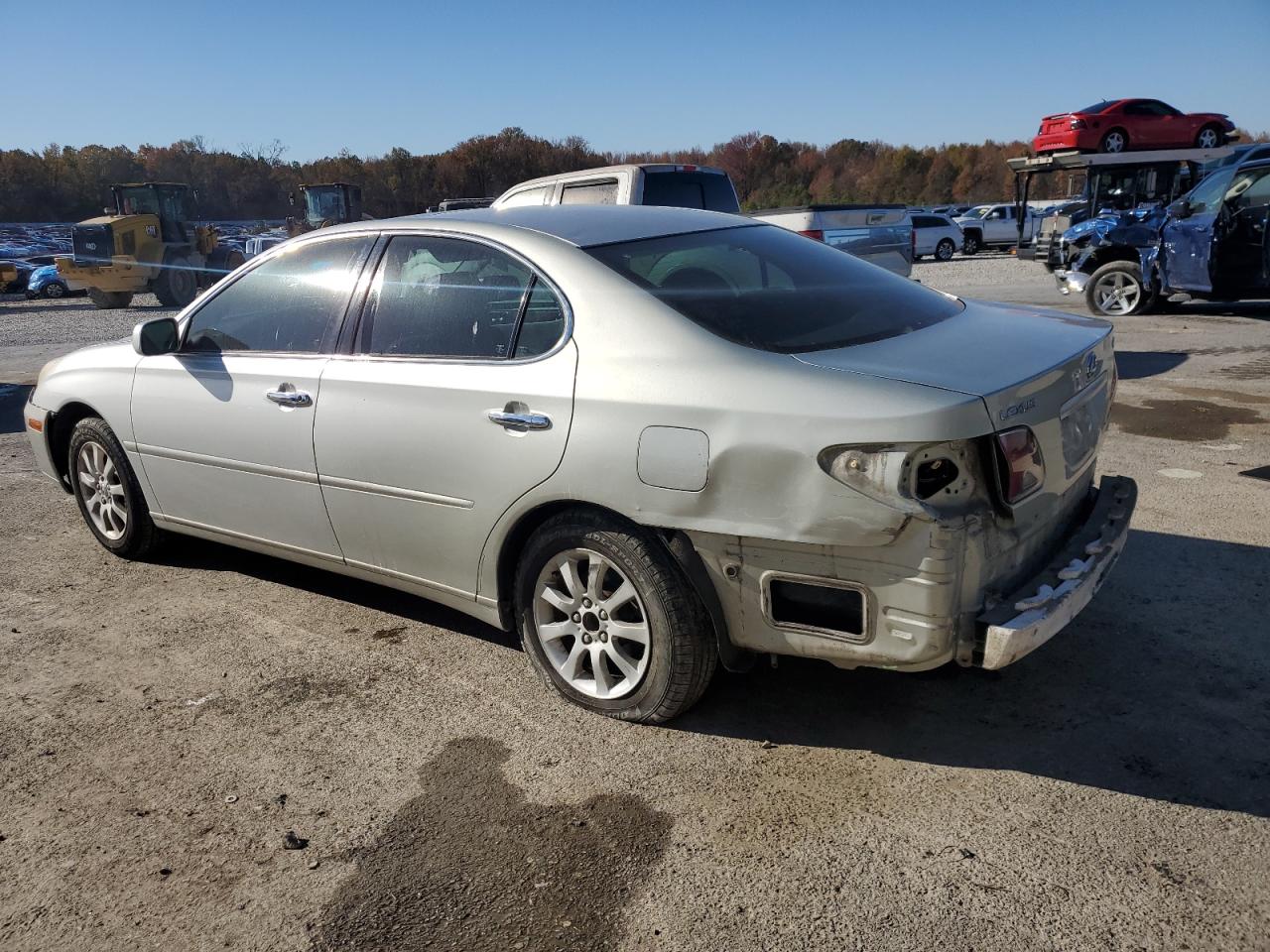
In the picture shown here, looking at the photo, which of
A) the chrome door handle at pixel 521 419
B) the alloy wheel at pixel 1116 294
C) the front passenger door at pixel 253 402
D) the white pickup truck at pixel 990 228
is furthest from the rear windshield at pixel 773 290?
the white pickup truck at pixel 990 228

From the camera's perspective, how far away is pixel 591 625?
3.30 metres

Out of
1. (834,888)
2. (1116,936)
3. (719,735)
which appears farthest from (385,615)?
(1116,936)

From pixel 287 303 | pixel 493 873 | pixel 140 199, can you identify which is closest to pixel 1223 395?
pixel 287 303

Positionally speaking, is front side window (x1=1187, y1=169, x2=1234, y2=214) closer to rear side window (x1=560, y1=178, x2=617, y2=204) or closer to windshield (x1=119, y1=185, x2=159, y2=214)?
rear side window (x1=560, y1=178, x2=617, y2=204)

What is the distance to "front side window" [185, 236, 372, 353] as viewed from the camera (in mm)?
3988

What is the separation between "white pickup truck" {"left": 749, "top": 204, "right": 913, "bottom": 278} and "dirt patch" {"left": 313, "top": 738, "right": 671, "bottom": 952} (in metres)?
6.97

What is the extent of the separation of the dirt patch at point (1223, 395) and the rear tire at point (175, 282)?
23610 mm

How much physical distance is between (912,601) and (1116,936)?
88cm

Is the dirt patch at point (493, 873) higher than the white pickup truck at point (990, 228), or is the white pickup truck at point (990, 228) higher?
the white pickup truck at point (990, 228)

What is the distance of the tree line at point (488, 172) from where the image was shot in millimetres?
57219

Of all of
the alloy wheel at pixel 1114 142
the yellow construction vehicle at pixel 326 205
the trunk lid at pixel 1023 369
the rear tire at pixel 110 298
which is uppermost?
the alloy wheel at pixel 1114 142

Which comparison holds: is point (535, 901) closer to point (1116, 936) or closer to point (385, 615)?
point (1116, 936)

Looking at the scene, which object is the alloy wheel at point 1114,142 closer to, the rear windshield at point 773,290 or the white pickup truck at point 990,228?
the white pickup truck at point 990,228

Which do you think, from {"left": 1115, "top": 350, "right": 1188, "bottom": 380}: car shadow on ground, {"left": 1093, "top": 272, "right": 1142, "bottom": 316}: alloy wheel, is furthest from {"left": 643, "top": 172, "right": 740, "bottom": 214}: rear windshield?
{"left": 1093, "top": 272, "right": 1142, "bottom": 316}: alloy wheel
